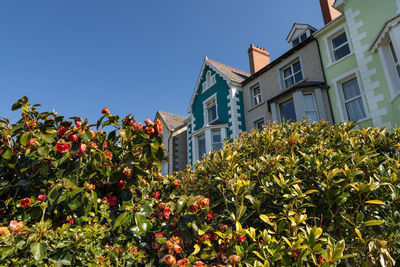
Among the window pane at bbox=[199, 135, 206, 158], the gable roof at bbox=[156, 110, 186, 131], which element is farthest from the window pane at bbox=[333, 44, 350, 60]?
the gable roof at bbox=[156, 110, 186, 131]

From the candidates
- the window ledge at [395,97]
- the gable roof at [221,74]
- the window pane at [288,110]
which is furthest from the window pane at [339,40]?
the gable roof at [221,74]

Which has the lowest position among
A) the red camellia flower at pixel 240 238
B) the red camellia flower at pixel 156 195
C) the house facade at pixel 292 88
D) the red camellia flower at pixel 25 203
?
the red camellia flower at pixel 240 238

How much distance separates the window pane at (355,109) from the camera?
34.0ft

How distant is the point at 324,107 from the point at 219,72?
8.89 m

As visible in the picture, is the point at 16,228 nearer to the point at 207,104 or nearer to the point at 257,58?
the point at 207,104

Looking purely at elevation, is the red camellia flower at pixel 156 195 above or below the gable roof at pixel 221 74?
below

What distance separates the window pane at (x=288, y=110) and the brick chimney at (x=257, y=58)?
585cm

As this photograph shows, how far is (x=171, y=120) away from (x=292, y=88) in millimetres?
15807

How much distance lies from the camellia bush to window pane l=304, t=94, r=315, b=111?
10.8 m

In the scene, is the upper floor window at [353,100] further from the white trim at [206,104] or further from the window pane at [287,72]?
the white trim at [206,104]

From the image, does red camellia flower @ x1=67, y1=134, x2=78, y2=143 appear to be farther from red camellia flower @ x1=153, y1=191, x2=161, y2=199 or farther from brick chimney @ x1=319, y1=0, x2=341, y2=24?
brick chimney @ x1=319, y1=0, x2=341, y2=24

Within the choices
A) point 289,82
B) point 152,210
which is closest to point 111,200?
point 152,210

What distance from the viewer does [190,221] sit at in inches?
79.7

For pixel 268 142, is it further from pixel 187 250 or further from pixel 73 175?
pixel 73 175
